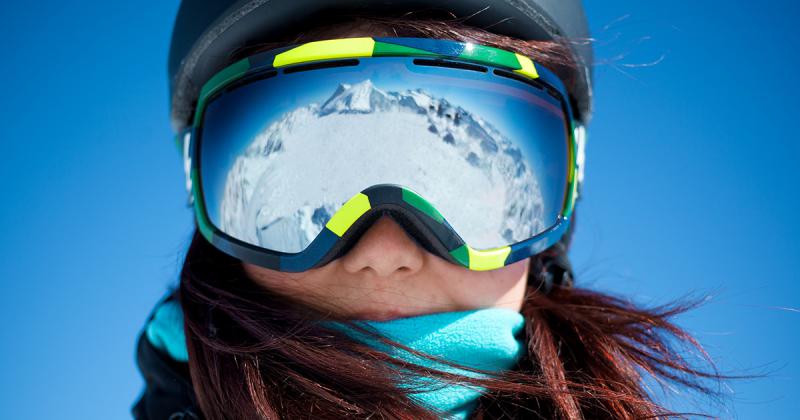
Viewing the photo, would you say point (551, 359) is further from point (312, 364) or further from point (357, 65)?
point (357, 65)

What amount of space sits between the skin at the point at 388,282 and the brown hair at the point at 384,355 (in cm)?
4

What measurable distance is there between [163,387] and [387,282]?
26.0 inches

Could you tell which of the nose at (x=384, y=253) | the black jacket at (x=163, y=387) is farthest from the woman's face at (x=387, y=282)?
the black jacket at (x=163, y=387)

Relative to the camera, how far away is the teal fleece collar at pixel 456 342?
111 cm

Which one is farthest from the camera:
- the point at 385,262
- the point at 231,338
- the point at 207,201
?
the point at 207,201

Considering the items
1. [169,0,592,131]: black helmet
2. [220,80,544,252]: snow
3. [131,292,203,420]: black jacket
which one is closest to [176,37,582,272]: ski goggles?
[220,80,544,252]: snow

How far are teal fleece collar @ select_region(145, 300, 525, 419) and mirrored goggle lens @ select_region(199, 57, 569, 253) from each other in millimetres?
152

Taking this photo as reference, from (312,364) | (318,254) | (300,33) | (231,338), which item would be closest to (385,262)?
(318,254)

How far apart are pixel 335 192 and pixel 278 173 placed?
0.41ft

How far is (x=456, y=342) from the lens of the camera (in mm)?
1130

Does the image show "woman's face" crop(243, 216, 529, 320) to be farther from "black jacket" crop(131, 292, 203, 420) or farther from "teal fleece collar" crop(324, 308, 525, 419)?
"black jacket" crop(131, 292, 203, 420)

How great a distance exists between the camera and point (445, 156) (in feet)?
3.76

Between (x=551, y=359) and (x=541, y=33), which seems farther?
(x=541, y=33)

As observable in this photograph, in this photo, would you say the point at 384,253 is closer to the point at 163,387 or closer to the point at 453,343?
the point at 453,343
